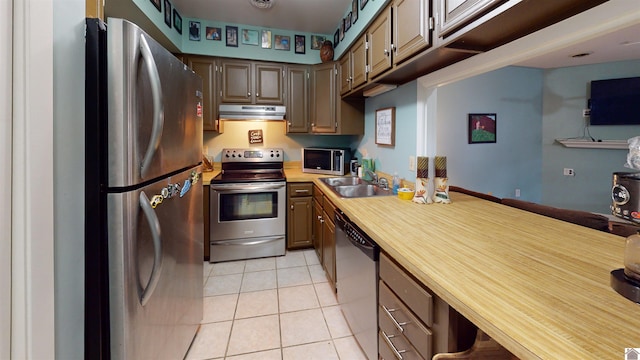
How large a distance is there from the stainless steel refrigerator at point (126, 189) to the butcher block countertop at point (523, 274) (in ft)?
3.26

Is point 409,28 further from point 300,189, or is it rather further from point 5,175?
point 300,189

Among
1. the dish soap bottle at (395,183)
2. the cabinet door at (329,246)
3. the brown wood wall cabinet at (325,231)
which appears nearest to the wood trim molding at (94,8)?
the brown wood wall cabinet at (325,231)

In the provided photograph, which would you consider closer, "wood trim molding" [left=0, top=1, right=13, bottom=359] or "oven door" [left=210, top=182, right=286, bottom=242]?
"wood trim molding" [left=0, top=1, right=13, bottom=359]

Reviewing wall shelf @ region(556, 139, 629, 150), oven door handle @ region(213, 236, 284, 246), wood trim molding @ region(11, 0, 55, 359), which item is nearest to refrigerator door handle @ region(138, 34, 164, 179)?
wood trim molding @ region(11, 0, 55, 359)

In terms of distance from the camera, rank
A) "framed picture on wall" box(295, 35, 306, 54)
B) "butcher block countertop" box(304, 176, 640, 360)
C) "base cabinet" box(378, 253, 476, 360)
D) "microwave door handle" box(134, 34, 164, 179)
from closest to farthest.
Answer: "butcher block countertop" box(304, 176, 640, 360)
"base cabinet" box(378, 253, 476, 360)
"microwave door handle" box(134, 34, 164, 179)
"framed picture on wall" box(295, 35, 306, 54)

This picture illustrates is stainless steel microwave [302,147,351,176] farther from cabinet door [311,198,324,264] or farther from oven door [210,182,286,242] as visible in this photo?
oven door [210,182,286,242]

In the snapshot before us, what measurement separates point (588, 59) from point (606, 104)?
70 cm

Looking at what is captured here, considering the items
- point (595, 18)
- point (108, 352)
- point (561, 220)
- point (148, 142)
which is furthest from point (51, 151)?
point (561, 220)

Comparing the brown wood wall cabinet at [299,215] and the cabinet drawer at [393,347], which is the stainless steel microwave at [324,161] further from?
the cabinet drawer at [393,347]

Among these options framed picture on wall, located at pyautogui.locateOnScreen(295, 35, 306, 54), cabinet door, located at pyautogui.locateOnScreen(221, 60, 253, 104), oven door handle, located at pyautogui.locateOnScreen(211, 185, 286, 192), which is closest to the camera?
oven door handle, located at pyautogui.locateOnScreen(211, 185, 286, 192)

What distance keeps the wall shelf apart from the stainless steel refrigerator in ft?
17.4

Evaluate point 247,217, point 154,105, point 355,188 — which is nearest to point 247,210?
point 247,217

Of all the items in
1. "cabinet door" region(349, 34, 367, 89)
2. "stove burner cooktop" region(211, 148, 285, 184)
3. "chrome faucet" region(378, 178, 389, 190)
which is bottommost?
"chrome faucet" region(378, 178, 389, 190)

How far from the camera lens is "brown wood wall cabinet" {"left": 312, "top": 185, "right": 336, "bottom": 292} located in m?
2.18
